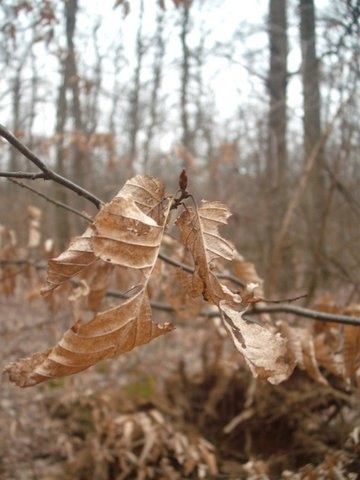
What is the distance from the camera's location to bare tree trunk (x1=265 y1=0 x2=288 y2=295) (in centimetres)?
396

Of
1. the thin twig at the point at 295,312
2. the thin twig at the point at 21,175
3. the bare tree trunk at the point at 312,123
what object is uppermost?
the bare tree trunk at the point at 312,123

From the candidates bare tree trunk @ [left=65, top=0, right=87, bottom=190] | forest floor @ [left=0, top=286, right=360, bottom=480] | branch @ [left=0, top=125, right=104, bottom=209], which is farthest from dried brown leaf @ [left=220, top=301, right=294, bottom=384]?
bare tree trunk @ [left=65, top=0, right=87, bottom=190]

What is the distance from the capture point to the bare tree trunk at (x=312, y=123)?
3247mm

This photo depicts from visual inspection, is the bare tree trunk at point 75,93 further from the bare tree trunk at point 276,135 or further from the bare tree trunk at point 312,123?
the bare tree trunk at point 312,123

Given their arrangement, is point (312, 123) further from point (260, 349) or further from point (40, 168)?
point (260, 349)

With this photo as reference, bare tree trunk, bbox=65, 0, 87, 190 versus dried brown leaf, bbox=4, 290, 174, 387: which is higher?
bare tree trunk, bbox=65, 0, 87, 190

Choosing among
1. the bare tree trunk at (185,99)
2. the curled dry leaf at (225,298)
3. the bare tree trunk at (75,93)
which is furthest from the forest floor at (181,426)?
the bare tree trunk at (185,99)

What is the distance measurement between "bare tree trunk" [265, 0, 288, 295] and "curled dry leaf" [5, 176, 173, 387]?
338 cm

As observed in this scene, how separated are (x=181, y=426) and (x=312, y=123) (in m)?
2.82

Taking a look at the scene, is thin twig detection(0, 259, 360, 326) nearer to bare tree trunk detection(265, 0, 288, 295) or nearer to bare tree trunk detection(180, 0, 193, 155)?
bare tree trunk detection(265, 0, 288, 295)

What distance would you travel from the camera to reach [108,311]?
0.75 metres

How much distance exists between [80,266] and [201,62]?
6869mm

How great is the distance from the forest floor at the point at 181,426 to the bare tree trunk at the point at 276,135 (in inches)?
38.8

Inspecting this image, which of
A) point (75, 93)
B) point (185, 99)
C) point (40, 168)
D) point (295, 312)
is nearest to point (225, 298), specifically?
point (40, 168)
